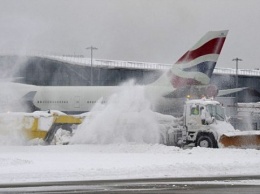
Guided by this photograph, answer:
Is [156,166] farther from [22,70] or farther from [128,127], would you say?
[22,70]

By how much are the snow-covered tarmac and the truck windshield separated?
302 centimetres

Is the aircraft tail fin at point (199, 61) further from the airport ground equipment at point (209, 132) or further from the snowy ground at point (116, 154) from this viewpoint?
the airport ground equipment at point (209, 132)

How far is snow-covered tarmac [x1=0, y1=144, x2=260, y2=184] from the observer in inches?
571

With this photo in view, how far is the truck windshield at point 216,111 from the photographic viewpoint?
23297 mm

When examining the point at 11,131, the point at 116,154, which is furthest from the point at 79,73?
the point at 116,154

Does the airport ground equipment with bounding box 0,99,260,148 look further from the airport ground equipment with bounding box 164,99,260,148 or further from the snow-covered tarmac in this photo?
the snow-covered tarmac

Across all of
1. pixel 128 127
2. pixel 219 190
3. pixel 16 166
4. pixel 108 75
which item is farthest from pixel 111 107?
pixel 108 75

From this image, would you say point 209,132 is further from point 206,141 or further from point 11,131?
point 11,131

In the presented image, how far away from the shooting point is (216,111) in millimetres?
23516

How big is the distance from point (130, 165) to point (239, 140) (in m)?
7.06

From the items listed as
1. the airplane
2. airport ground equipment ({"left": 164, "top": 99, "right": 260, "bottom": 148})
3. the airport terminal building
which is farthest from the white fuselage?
the airport terminal building

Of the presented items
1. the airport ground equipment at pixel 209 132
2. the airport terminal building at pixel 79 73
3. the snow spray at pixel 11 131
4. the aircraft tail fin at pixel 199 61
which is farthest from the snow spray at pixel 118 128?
the airport terminal building at pixel 79 73

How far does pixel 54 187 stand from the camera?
12.5 metres

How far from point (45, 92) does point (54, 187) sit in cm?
3019
